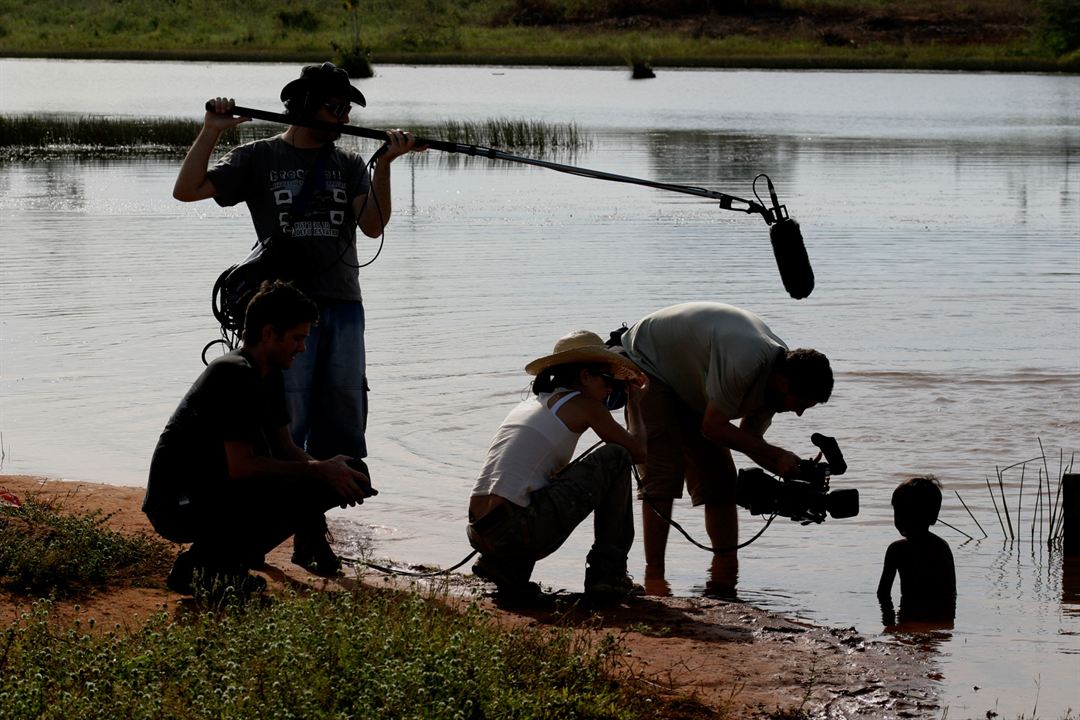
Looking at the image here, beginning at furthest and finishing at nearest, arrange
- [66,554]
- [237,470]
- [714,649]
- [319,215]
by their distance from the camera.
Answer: [319,215], [66,554], [714,649], [237,470]

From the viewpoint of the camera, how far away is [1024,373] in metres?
11.0

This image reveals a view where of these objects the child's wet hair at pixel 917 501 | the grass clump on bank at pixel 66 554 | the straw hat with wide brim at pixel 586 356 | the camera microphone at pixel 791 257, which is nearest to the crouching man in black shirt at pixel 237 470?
the grass clump on bank at pixel 66 554

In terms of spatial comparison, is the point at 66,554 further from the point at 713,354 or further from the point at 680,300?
the point at 680,300

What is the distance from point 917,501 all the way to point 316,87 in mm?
2951

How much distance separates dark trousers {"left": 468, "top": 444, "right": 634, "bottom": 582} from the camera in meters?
5.70

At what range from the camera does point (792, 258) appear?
6.39m

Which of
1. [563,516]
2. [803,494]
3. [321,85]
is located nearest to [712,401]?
[803,494]

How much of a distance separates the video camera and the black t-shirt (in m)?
2.04

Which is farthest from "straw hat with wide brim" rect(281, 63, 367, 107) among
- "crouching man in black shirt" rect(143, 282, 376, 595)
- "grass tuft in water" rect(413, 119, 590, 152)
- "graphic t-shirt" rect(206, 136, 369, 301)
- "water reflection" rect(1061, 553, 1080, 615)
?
"grass tuft in water" rect(413, 119, 590, 152)

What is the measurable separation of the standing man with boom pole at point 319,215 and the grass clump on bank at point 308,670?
4.63 feet

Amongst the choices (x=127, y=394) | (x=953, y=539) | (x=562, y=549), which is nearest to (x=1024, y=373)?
(x=953, y=539)

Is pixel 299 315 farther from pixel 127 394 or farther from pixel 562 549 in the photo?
pixel 127 394

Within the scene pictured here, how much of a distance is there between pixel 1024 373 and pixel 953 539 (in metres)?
4.03

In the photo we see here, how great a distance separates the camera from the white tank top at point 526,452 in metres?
5.71
